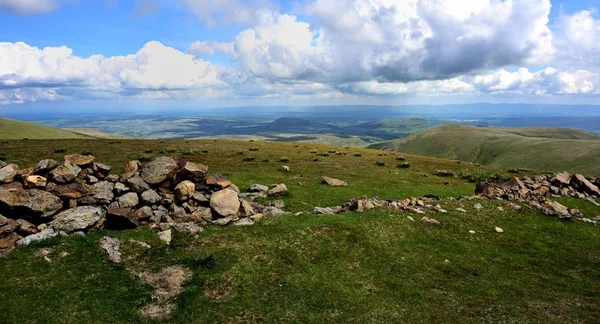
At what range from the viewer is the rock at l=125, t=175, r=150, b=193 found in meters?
26.2

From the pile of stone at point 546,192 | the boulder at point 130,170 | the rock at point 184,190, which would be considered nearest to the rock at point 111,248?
the rock at point 184,190

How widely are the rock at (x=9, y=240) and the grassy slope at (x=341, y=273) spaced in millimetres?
1276

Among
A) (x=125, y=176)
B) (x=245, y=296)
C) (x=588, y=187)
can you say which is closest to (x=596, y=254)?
(x=588, y=187)

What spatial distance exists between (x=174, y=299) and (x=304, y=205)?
53.9ft

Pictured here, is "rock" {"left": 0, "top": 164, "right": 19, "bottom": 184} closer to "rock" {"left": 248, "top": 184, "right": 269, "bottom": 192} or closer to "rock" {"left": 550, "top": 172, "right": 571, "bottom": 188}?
"rock" {"left": 248, "top": 184, "right": 269, "bottom": 192}

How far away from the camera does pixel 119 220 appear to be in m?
22.4

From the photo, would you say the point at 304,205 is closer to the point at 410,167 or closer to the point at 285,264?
the point at 285,264

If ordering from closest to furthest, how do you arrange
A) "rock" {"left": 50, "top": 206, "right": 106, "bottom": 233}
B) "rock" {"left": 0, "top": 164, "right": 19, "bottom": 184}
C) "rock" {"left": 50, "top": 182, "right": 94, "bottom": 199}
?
"rock" {"left": 50, "top": 206, "right": 106, "bottom": 233}
"rock" {"left": 50, "top": 182, "right": 94, "bottom": 199}
"rock" {"left": 0, "top": 164, "right": 19, "bottom": 184}

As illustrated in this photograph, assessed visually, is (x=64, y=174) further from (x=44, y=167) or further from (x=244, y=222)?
(x=244, y=222)

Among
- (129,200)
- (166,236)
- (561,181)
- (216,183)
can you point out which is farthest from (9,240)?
(561,181)

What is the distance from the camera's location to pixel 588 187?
4050 centimetres

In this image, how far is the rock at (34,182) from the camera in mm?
23000

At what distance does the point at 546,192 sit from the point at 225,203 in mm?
35330

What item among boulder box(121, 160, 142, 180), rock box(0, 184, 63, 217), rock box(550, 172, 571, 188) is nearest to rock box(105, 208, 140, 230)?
rock box(0, 184, 63, 217)
